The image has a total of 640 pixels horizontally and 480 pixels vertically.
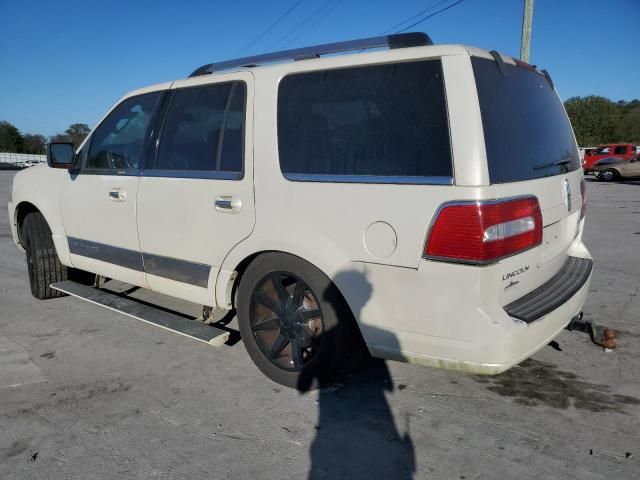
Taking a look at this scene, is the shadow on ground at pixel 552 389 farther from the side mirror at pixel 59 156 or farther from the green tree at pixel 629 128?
the green tree at pixel 629 128

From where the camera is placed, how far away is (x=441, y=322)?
257 cm

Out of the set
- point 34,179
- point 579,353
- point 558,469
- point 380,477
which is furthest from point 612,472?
point 34,179

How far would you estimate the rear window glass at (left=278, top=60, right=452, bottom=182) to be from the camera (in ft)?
8.41

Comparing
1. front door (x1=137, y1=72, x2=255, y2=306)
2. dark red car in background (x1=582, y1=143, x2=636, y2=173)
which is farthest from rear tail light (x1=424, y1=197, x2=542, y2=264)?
dark red car in background (x1=582, y1=143, x2=636, y2=173)

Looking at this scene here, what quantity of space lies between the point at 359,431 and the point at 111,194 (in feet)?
8.73

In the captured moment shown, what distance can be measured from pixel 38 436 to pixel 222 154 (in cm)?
195

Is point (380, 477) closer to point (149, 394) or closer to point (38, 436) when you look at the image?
point (149, 394)

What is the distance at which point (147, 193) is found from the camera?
3.79 m

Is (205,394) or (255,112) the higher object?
(255,112)

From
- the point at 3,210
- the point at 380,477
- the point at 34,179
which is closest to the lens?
the point at 380,477

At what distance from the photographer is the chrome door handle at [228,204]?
3.24 m

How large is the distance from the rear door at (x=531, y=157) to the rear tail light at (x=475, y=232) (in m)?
0.08

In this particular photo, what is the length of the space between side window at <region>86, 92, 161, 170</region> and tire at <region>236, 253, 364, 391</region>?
1521mm

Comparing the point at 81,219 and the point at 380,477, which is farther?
the point at 81,219
